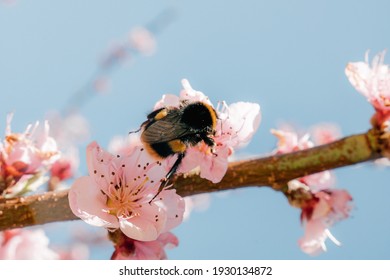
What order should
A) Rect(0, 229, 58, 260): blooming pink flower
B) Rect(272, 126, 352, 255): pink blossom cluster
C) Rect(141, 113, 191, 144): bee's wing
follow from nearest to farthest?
1. Rect(141, 113, 191, 144): bee's wing
2. Rect(272, 126, 352, 255): pink blossom cluster
3. Rect(0, 229, 58, 260): blooming pink flower

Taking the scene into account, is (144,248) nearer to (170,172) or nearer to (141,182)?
(141,182)

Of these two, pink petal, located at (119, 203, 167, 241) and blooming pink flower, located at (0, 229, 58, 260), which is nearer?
pink petal, located at (119, 203, 167, 241)

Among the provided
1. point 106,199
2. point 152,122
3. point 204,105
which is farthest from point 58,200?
point 204,105

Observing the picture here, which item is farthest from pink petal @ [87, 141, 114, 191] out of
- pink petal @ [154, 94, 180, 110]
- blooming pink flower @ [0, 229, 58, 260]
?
blooming pink flower @ [0, 229, 58, 260]

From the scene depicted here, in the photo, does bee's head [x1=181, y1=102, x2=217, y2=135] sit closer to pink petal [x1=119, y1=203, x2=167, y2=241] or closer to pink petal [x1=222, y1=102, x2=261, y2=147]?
pink petal [x1=222, y1=102, x2=261, y2=147]

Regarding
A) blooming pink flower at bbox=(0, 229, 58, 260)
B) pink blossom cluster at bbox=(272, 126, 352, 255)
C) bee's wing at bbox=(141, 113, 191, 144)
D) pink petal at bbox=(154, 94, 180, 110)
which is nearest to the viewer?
bee's wing at bbox=(141, 113, 191, 144)
